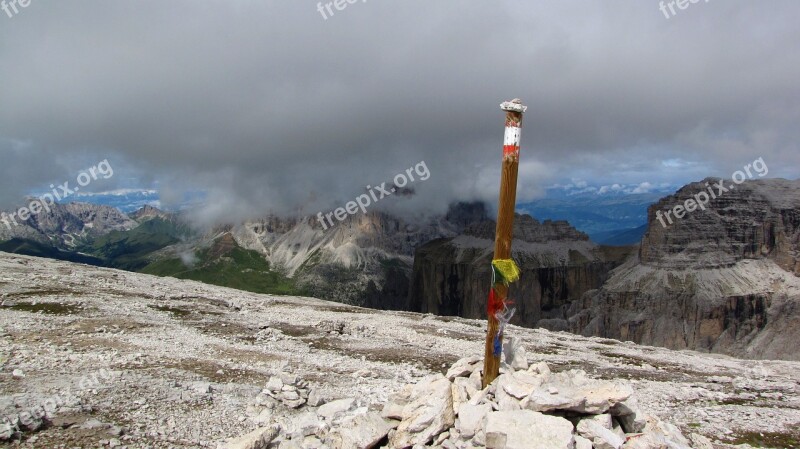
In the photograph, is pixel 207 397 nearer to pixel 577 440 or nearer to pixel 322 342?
pixel 577 440

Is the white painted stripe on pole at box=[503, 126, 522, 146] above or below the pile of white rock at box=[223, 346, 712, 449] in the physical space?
above

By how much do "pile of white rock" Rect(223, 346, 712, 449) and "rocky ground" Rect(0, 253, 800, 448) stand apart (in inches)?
51.9

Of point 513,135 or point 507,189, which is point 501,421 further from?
point 513,135

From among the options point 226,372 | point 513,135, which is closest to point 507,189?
point 513,135

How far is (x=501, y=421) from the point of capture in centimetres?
1433

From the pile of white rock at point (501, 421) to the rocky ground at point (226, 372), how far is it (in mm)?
1319

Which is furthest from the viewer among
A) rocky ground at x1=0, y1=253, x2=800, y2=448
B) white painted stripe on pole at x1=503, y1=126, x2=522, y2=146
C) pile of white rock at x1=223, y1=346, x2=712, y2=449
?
rocky ground at x1=0, y1=253, x2=800, y2=448

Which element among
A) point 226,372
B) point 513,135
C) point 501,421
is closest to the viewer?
point 501,421

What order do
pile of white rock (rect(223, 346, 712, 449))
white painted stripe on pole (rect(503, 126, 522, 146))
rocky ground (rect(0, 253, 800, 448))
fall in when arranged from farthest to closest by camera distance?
rocky ground (rect(0, 253, 800, 448))
white painted stripe on pole (rect(503, 126, 522, 146))
pile of white rock (rect(223, 346, 712, 449))

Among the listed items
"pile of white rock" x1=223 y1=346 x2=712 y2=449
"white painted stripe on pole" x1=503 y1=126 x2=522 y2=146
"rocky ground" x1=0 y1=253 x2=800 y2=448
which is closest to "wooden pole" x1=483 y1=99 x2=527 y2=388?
"white painted stripe on pole" x1=503 y1=126 x2=522 y2=146

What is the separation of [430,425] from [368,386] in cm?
1456

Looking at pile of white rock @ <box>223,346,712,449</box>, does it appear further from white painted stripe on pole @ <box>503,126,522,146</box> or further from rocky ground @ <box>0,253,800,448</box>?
white painted stripe on pole @ <box>503,126,522,146</box>

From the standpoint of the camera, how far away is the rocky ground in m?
20.3

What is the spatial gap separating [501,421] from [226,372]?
63.7 ft
